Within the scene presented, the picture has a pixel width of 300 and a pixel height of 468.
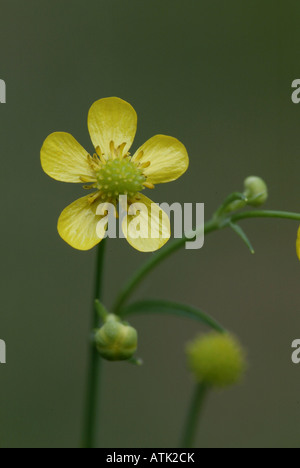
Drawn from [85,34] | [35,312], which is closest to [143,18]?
[85,34]

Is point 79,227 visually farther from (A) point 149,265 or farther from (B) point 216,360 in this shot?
(B) point 216,360

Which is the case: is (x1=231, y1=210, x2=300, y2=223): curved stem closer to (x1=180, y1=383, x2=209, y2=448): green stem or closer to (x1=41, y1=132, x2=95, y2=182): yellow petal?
(x1=41, y1=132, x2=95, y2=182): yellow petal

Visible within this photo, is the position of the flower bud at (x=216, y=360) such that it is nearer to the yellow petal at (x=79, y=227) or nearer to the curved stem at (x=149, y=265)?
the curved stem at (x=149, y=265)

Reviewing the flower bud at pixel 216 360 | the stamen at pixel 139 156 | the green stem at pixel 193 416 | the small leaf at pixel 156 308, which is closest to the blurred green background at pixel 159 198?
the flower bud at pixel 216 360

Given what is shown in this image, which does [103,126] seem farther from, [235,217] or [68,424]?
[68,424]

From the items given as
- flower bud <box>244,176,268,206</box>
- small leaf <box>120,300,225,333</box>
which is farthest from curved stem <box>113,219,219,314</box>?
flower bud <box>244,176,268,206</box>

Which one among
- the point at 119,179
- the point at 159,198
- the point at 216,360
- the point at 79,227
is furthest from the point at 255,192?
the point at 159,198
